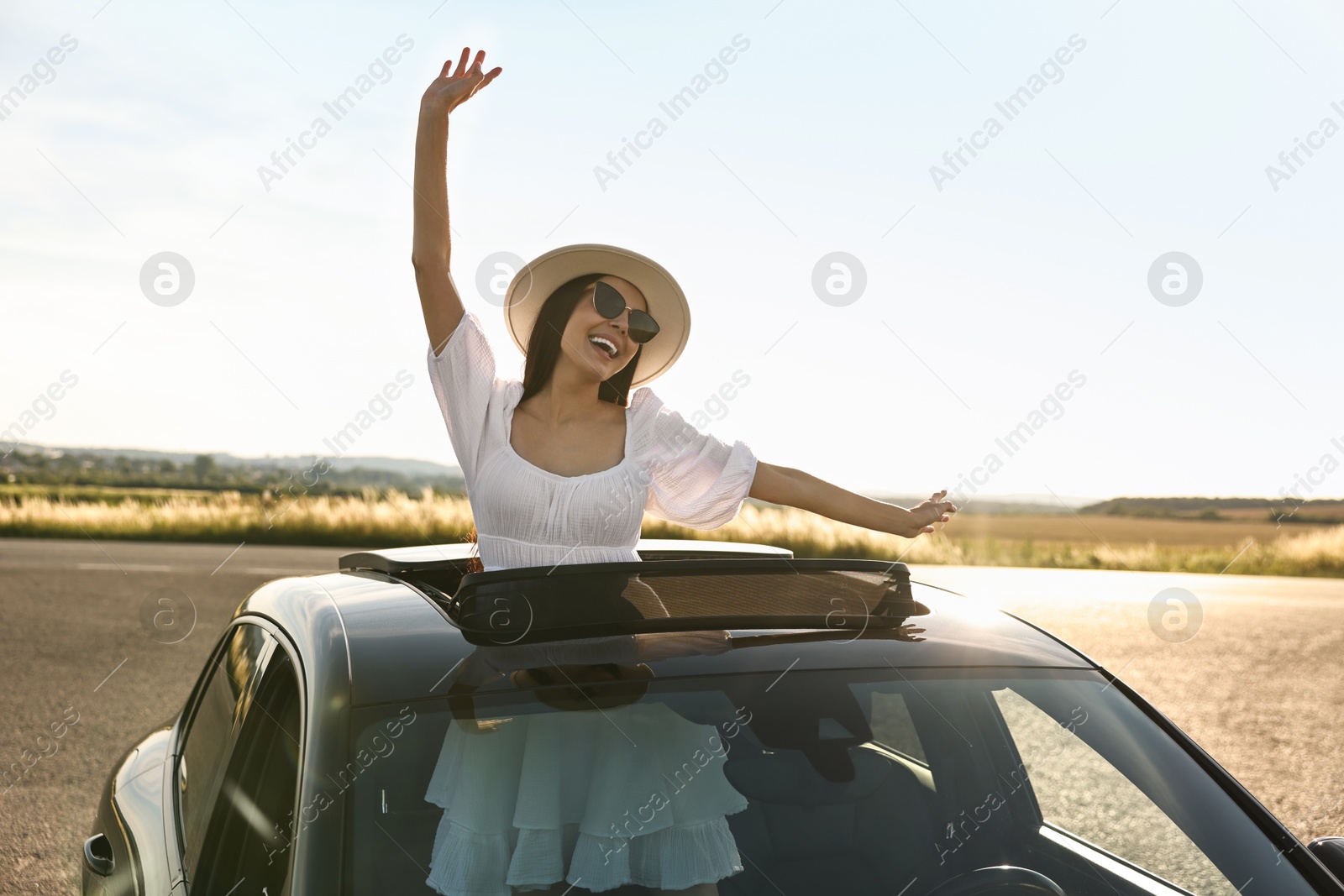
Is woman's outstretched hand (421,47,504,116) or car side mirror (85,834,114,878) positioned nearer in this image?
car side mirror (85,834,114,878)

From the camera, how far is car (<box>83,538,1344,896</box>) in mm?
1646

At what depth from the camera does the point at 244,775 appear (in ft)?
6.37

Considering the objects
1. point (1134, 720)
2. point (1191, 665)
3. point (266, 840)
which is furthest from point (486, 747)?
point (1191, 665)

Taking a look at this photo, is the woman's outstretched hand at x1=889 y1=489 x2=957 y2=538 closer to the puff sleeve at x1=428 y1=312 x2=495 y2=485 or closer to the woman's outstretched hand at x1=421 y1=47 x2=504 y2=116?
the puff sleeve at x1=428 y1=312 x2=495 y2=485

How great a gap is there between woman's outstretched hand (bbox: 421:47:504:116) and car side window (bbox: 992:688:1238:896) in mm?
2073

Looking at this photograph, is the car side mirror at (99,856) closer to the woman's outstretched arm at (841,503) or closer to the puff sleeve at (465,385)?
the puff sleeve at (465,385)

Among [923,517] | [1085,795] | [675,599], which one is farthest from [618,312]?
[1085,795]

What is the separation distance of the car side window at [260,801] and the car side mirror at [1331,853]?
1.76 meters

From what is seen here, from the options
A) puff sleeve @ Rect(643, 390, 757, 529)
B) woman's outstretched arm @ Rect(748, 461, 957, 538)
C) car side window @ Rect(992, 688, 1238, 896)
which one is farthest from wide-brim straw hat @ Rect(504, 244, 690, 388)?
car side window @ Rect(992, 688, 1238, 896)

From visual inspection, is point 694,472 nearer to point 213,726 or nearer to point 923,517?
point 923,517

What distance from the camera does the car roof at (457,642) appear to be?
1.71m

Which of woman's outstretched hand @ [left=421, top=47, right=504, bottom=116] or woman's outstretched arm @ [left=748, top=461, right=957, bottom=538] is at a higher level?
woman's outstretched hand @ [left=421, top=47, right=504, bottom=116]

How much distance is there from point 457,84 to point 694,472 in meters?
1.25

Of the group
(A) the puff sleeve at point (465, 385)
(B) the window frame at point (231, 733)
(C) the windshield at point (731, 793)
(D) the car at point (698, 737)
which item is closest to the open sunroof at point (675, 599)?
(D) the car at point (698, 737)
